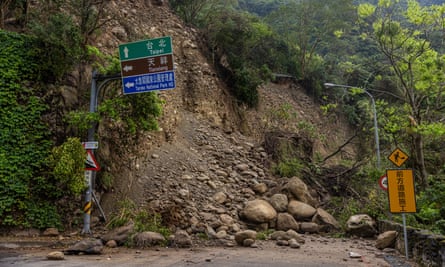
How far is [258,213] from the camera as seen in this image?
13.0m

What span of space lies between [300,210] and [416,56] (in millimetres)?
8206

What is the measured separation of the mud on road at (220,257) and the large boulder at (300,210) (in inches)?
119

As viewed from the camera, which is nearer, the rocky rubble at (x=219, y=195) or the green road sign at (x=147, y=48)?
the green road sign at (x=147, y=48)

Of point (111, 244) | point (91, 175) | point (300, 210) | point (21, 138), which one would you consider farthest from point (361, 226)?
point (21, 138)

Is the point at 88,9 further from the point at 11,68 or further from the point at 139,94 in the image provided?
the point at 139,94

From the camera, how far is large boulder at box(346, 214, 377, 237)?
13289 millimetres

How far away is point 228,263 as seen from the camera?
800 cm

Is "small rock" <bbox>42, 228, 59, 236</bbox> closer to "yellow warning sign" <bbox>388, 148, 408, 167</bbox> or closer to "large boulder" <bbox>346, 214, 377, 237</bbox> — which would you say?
"yellow warning sign" <bbox>388, 148, 408, 167</bbox>

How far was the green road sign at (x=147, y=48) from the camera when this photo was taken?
443 inches

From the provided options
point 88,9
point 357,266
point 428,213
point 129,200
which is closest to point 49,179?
point 129,200

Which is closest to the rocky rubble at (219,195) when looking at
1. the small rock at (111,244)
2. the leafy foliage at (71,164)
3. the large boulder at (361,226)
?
the small rock at (111,244)

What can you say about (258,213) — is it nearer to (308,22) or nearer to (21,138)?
(21,138)

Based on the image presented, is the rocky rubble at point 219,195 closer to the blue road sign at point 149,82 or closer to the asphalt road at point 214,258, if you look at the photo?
the asphalt road at point 214,258

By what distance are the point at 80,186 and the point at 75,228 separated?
182 cm
